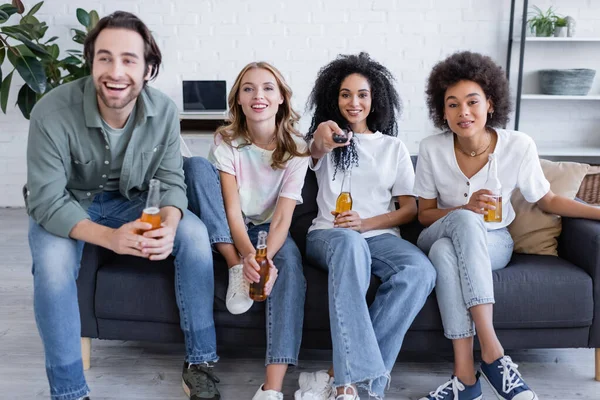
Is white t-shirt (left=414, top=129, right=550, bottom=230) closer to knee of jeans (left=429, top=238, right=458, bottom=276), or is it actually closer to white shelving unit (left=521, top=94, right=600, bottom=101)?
knee of jeans (left=429, top=238, right=458, bottom=276)

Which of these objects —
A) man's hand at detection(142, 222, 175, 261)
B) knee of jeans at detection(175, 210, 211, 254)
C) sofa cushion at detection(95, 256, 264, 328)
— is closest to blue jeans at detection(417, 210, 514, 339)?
sofa cushion at detection(95, 256, 264, 328)

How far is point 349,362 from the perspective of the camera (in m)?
1.76

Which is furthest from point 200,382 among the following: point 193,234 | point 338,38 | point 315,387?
point 338,38

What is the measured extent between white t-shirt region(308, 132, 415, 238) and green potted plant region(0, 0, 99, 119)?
2422 mm

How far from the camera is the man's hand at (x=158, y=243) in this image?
170cm

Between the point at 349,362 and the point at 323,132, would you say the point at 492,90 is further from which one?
the point at 349,362

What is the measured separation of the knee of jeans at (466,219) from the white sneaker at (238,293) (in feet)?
2.24

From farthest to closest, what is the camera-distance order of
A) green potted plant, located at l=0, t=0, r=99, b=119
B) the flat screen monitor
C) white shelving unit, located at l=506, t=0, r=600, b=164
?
1. the flat screen monitor
2. white shelving unit, located at l=506, t=0, r=600, b=164
3. green potted plant, located at l=0, t=0, r=99, b=119

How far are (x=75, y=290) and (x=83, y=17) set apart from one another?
10.4ft

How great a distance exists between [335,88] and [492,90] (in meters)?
0.56

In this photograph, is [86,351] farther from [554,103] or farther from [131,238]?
[554,103]

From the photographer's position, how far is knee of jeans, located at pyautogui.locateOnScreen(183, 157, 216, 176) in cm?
205

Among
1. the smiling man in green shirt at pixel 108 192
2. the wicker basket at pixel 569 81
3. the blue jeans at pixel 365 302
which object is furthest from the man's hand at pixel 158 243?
the wicker basket at pixel 569 81

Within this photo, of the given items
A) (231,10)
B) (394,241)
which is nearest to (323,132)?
(394,241)
